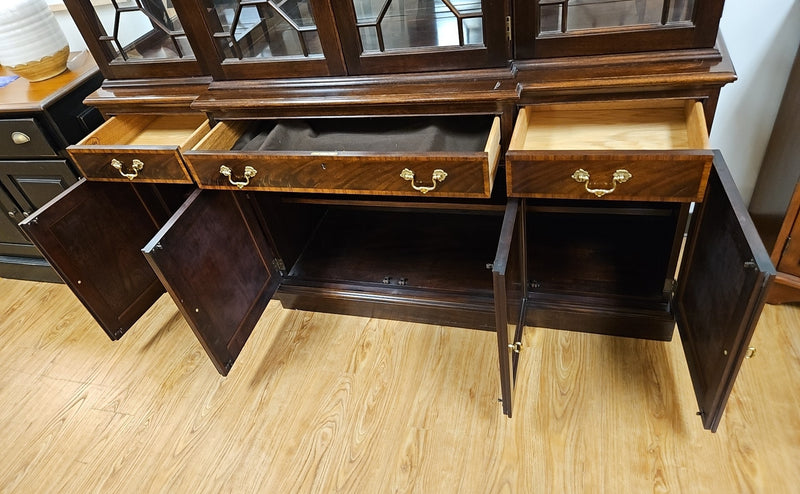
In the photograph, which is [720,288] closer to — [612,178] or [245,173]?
[612,178]

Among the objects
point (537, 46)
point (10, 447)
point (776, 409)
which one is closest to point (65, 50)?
point (10, 447)

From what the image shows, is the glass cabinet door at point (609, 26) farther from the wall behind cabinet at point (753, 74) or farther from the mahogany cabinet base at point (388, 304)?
the mahogany cabinet base at point (388, 304)

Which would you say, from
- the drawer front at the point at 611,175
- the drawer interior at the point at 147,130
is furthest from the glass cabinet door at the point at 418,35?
the drawer interior at the point at 147,130

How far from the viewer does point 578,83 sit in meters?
A: 1.04

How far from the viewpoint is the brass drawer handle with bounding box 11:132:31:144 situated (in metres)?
1.50

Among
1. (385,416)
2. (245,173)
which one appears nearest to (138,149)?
(245,173)

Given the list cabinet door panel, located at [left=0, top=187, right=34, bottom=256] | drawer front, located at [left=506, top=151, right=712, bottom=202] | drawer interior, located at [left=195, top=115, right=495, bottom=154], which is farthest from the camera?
cabinet door panel, located at [left=0, top=187, right=34, bottom=256]

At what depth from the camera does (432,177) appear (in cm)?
106

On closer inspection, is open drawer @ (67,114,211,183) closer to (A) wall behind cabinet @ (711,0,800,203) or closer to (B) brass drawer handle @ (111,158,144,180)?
(B) brass drawer handle @ (111,158,144,180)

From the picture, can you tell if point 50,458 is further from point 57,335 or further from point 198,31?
point 198,31

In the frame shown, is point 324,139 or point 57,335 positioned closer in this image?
point 324,139

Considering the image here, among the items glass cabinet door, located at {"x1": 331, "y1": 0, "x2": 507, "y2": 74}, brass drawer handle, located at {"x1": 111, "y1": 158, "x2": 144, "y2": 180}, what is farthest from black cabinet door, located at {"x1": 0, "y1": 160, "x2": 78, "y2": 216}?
glass cabinet door, located at {"x1": 331, "y1": 0, "x2": 507, "y2": 74}

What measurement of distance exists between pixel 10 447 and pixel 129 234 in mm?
648

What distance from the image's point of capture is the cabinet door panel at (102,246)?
4.28ft
